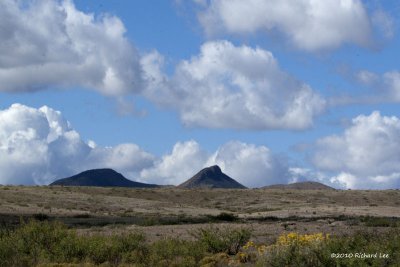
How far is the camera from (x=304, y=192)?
362ft

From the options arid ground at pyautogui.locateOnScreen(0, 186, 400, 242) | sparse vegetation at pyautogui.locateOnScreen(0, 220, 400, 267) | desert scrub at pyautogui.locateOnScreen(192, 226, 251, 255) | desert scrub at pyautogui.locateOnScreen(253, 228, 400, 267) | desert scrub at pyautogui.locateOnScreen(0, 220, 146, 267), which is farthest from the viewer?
arid ground at pyautogui.locateOnScreen(0, 186, 400, 242)

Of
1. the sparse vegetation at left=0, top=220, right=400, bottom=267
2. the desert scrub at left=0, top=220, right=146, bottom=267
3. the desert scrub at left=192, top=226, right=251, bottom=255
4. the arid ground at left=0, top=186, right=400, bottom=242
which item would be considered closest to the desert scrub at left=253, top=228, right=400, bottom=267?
the sparse vegetation at left=0, top=220, right=400, bottom=267

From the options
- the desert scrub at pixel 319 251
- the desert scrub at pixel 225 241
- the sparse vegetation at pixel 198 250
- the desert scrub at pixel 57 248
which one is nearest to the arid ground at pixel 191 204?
the desert scrub at pixel 225 241

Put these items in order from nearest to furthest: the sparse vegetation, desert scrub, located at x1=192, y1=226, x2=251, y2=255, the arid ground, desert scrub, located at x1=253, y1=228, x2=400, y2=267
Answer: desert scrub, located at x1=253, y1=228, x2=400, y2=267 < the sparse vegetation < desert scrub, located at x1=192, y1=226, x2=251, y2=255 < the arid ground

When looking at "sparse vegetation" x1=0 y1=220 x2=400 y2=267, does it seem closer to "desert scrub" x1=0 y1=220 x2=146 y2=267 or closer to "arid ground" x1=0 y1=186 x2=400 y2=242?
"desert scrub" x1=0 y1=220 x2=146 y2=267

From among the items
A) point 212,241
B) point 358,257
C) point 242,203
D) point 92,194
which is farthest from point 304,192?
point 358,257

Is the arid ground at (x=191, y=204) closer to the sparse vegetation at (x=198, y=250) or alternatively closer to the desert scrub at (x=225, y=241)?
the desert scrub at (x=225, y=241)

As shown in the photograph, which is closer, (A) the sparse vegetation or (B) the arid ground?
(A) the sparse vegetation

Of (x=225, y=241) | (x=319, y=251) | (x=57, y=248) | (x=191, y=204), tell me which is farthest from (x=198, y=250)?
(x=191, y=204)

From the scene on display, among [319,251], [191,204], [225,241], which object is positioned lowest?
[319,251]

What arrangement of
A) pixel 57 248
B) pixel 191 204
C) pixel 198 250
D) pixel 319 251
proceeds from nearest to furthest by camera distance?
pixel 319 251 → pixel 57 248 → pixel 198 250 → pixel 191 204

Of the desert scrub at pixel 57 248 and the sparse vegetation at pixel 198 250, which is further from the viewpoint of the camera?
the desert scrub at pixel 57 248

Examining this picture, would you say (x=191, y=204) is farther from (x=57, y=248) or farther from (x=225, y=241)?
(x=57, y=248)

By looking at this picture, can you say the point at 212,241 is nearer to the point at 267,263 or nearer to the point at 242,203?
the point at 267,263
